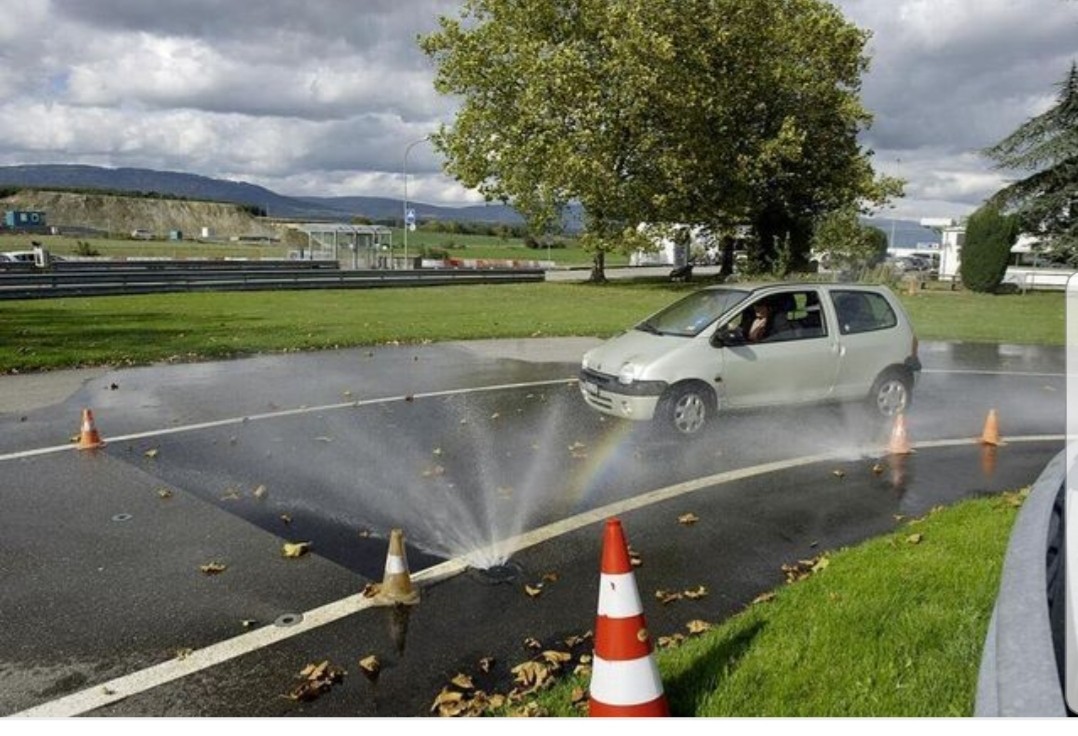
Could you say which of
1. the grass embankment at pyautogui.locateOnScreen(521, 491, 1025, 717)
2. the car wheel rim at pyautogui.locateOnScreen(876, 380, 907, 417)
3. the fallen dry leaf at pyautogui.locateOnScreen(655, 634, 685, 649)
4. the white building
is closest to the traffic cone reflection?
the car wheel rim at pyautogui.locateOnScreen(876, 380, 907, 417)

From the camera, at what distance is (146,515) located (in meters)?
6.17

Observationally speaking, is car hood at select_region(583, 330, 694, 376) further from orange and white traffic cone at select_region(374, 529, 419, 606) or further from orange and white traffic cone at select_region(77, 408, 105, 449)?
orange and white traffic cone at select_region(77, 408, 105, 449)

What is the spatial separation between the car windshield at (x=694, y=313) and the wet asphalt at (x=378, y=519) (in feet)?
3.85

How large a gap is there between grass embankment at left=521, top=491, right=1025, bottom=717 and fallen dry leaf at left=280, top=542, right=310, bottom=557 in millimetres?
2368

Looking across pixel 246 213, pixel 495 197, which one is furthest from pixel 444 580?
pixel 246 213

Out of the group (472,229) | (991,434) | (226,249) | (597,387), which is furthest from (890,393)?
(472,229)

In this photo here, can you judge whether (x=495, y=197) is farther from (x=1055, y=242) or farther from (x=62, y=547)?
(x=62, y=547)

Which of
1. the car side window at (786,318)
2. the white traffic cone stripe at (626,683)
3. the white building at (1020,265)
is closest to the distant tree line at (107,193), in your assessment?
the white building at (1020,265)

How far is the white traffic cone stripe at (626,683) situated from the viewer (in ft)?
10.5

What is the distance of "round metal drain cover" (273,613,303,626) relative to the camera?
445 centimetres

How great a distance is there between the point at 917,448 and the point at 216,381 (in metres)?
9.35

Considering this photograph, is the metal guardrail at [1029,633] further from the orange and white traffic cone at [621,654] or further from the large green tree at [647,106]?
the large green tree at [647,106]

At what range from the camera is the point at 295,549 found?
5445 millimetres

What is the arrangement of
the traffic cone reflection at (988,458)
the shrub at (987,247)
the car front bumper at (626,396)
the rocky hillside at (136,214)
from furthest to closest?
1. the rocky hillside at (136,214)
2. the shrub at (987,247)
3. the car front bumper at (626,396)
4. the traffic cone reflection at (988,458)
